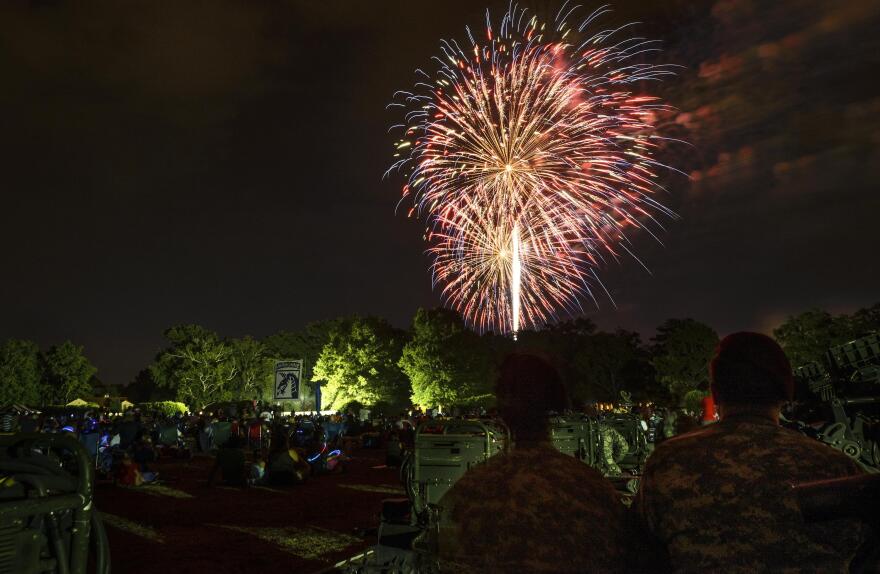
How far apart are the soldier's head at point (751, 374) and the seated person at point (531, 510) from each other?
671mm

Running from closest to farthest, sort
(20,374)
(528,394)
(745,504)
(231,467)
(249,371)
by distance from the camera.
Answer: (745,504), (528,394), (231,467), (249,371), (20,374)

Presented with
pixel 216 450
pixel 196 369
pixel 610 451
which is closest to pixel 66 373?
pixel 196 369

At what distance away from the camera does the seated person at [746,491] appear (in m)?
2.37

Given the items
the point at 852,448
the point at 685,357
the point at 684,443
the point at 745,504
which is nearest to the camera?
the point at 745,504

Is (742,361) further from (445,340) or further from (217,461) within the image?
(445,340)

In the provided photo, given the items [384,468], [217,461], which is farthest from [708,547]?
[384,468]

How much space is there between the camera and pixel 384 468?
24.5 m

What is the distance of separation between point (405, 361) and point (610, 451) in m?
56.4

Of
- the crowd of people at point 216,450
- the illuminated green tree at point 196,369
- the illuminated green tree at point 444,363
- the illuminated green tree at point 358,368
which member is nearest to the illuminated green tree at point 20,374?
the illuminated green tree at point 196,369

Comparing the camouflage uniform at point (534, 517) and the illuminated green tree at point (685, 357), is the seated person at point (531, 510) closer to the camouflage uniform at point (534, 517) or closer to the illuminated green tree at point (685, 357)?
the camouflage uniform at point (534, 517)

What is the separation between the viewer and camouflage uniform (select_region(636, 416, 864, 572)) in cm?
237

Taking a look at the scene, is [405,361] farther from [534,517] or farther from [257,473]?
[534,517]

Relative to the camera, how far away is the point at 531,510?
111 inches

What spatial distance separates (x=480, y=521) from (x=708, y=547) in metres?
0.96
